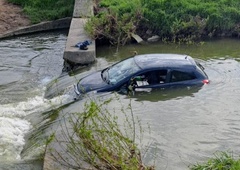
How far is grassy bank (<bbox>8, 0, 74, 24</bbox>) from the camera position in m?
22.6

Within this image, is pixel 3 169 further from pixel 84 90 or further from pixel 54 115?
pixel 84 90

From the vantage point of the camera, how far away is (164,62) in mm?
11391

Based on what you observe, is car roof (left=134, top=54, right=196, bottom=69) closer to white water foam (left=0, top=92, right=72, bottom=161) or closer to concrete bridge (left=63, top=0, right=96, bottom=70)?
white water foam (left=0, top=92, right=72, bottom=161)

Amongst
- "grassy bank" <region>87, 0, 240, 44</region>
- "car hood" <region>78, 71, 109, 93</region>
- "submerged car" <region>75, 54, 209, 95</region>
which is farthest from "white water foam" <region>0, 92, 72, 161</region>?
"grassy bank" <region>87, 0, 240, 44</region>

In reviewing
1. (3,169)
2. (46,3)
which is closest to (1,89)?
(3,169)

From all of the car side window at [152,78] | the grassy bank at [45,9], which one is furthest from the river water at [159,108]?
the grassy bank at [45,9]

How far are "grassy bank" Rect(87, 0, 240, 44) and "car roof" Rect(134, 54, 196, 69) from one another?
587 cm

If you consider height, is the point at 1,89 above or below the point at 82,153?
below

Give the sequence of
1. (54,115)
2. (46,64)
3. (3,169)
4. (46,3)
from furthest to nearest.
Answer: (46,3) → (46,64) → (54,115) → (3,169)

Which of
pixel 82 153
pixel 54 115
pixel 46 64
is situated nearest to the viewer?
pixel 82 153

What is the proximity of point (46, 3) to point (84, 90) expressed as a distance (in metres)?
14.0

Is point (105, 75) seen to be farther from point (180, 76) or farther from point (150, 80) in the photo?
point (180, 76)

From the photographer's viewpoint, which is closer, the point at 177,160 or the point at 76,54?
the point at 177,160

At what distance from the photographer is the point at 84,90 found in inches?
439
